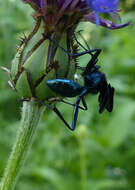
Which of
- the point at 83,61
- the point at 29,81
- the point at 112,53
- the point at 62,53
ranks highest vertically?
the point at 112,53

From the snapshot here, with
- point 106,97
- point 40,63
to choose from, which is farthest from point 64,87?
point 106,97

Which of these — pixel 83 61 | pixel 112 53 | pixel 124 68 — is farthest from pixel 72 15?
pixel 112 53

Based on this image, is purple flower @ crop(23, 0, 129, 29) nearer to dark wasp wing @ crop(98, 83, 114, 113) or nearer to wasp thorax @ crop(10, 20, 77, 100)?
Result: wasp thorax @ crop(10, 20, 77, 100)

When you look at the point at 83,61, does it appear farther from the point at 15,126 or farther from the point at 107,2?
the point at 107,2

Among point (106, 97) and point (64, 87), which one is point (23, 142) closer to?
point (64, 87)

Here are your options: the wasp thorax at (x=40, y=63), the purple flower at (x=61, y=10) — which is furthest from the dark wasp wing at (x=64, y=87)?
the purple flower at (x=61, y=10)
